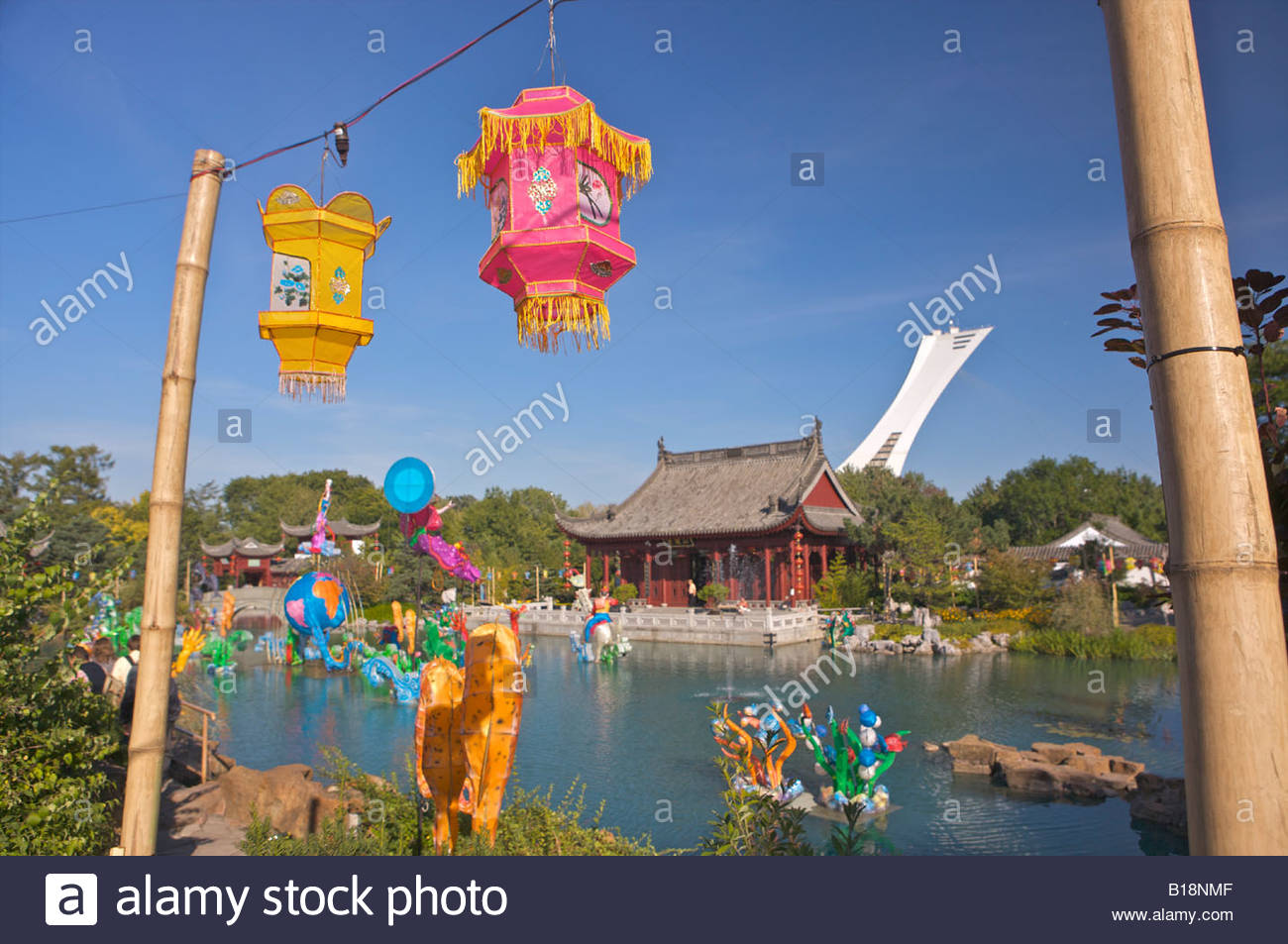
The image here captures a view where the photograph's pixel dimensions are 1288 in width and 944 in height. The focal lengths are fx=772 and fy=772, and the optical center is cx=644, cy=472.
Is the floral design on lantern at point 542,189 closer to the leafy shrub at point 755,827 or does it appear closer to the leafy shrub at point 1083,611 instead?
the leafy shrub at point 755,827

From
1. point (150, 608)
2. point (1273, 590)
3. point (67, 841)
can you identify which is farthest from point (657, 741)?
point (1273, 590)

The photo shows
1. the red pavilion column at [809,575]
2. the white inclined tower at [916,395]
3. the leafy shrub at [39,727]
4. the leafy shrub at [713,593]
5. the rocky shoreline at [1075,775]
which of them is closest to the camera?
the leafy shrub at [39,727]

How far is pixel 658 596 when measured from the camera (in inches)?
1000

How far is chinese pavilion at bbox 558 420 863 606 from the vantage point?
76.0 ft

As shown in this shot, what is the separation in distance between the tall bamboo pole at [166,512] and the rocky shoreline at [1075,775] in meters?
7.73

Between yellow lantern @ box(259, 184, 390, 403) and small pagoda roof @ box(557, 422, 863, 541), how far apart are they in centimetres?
1965

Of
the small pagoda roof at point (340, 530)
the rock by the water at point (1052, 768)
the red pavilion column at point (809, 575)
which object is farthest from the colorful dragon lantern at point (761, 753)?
the small pagoda roof at point (340, 530)

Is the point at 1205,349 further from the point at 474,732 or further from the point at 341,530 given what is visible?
the point at 341,530

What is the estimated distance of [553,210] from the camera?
9.61ft

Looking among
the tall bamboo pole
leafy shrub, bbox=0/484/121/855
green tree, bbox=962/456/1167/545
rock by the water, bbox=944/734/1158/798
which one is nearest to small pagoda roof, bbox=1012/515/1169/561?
green tree, bbox=962/456/1167/545

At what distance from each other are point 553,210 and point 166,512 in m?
1.70

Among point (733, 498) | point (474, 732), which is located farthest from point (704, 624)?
point (474, 732)

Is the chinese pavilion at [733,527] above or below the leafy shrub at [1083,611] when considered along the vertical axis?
above

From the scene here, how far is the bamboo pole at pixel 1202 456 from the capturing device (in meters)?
1.14
